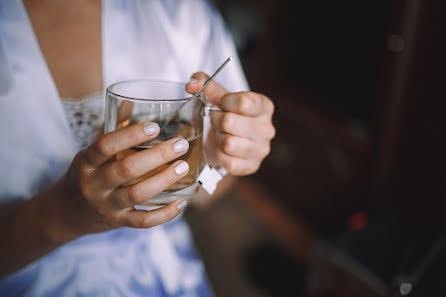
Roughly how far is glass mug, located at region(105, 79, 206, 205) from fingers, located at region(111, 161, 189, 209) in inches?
1.2

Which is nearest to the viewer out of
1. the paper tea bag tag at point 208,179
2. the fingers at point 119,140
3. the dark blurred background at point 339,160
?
Answer: the fingers at point 119,140

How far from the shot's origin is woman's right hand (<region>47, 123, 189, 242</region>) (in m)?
0.36

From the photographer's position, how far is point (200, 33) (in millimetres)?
720

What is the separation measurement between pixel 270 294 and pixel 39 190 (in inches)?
45.4

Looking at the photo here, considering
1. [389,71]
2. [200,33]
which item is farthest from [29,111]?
[389,71]

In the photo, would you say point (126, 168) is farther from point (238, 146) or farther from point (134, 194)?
point (238, 146)

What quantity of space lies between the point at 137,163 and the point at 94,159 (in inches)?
1.9

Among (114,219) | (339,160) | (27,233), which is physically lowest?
(339,160)

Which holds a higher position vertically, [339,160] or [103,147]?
[103,147]

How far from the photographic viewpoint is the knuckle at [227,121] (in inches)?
18.5

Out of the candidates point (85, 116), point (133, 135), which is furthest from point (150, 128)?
point (85, 116)

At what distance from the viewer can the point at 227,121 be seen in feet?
1.54

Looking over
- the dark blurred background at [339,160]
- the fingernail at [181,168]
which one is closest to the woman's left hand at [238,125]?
the fingernail at [181,168]

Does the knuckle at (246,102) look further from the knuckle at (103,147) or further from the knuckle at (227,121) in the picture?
the knuckle at (103,147)
